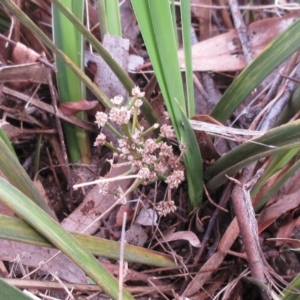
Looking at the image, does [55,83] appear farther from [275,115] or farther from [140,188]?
[275,115]

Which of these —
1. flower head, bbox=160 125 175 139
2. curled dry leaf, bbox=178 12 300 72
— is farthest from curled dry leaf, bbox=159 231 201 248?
curled dry leaf, bbox=178 12 300 72

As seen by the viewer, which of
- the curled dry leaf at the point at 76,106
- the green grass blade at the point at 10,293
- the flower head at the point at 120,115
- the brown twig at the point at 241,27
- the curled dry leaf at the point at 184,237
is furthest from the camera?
the brown twig at the point at 241,27

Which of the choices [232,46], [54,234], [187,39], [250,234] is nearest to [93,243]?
[54,234]

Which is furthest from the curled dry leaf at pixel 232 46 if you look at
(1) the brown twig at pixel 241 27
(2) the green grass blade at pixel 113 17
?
(2) the green grass blade at pixel 113 17

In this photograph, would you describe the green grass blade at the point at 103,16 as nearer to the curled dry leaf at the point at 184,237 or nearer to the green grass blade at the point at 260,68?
the green grass blade at the point at 260,68

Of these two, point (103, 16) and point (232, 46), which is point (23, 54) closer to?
point (103, 16)

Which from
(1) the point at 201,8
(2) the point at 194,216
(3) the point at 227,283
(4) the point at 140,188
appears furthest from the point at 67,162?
(1) the point at 201,8

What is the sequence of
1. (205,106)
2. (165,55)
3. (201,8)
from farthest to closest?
(201,8) → (205,106) → (165,55)
